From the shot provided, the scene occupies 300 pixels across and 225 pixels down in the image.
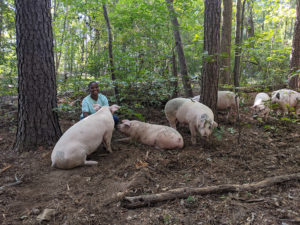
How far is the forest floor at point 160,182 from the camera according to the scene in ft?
7.77

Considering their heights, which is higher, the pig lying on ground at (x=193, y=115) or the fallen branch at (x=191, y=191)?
the pig lying on ground at (x=193, y=115)

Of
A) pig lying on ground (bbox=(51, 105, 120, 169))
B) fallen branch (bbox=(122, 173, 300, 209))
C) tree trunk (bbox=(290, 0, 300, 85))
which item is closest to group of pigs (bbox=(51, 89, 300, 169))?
pig lying on ground (bbox=(51, 105, 120, 169))

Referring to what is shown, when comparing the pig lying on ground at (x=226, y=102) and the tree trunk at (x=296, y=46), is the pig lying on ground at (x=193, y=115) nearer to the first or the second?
the pig lying on ground at (x=226, y=102)

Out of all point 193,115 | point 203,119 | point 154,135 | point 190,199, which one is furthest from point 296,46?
point 190,199

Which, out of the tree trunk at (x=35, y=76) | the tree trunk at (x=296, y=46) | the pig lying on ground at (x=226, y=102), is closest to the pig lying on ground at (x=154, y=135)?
the tree trunk at (x=35, y=76)

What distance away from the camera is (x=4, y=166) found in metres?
4.09

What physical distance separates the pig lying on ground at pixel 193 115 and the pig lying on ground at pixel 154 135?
0.45 metres

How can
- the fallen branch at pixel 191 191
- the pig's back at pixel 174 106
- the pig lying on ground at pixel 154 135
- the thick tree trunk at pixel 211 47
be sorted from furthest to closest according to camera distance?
the pig's back at pixel 174 106 < the thick tree trunk at pixel 211 47 < the pig lying on ground at pixel 154 135 < the fallen branch at pixel 191 191

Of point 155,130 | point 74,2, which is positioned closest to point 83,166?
point 155,130

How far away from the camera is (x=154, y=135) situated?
16.4ft

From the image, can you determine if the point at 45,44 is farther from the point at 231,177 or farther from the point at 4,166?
the point at 231,177

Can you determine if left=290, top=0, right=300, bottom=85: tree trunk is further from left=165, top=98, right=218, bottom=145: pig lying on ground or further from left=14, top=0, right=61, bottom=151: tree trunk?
left=14, top=0, right=61, bottom=151: tree trunk

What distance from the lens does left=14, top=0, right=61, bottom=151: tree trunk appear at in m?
4.49

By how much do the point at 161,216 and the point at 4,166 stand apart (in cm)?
337
